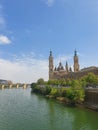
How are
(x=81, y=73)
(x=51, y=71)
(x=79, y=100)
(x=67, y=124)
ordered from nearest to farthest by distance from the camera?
(x=67, y=124) → (x=79, y=100) → (x=81, y=73) → (x=51, y=71)

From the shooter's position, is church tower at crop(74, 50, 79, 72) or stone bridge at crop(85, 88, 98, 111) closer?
stone bridge at crop(85, 88, 98, 111)

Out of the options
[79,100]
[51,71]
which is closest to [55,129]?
[79,100]

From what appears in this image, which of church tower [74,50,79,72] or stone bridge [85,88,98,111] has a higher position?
church tower [74,50,79,72]

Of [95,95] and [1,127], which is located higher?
[95,95]

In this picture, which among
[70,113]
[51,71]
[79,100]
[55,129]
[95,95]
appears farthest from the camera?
[51,71]

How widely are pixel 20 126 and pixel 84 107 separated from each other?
65.6 feet

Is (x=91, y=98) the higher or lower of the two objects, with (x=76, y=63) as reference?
lower

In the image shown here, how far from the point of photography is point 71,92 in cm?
5228

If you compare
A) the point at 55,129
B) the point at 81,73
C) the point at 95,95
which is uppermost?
the point at 81,73

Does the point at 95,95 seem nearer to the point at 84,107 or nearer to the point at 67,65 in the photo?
the point at 84,107

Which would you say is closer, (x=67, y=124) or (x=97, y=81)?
(x=67, y=124)

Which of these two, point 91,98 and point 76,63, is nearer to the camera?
point 91,98

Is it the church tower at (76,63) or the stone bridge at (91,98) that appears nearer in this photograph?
the stone bridge at (91,98)

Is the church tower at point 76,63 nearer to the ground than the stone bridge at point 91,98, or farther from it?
farther from it
